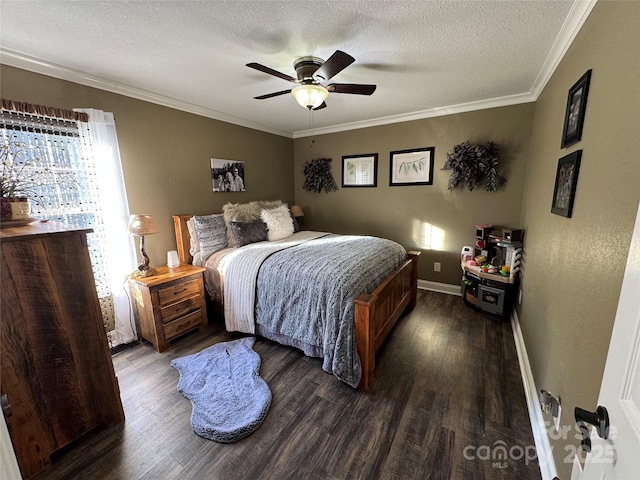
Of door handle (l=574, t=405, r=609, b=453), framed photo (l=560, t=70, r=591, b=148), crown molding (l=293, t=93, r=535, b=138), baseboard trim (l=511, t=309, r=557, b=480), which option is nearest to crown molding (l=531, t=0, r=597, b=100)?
framed photo (l=560, t=70, r=591, b=148)

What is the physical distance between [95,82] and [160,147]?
27.2 inches

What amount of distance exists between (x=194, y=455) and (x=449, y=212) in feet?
11.6

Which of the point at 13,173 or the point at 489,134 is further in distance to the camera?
the point at 489,134

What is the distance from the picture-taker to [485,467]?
1398 millimetres

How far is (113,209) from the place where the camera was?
2.38m

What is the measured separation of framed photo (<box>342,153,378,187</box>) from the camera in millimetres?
3955

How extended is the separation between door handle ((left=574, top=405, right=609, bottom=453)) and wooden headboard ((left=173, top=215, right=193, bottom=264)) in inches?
127

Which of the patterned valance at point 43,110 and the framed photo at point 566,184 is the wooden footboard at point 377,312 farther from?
the patterned valance at point 43,110

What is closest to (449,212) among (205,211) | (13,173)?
(205,211)

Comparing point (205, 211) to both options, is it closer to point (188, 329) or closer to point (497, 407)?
point (188, 329)

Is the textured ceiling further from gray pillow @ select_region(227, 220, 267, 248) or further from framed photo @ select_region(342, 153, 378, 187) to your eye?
gray pillow @ select_region(227, 220, 267, 248)

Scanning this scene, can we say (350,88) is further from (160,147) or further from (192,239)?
(192,239)

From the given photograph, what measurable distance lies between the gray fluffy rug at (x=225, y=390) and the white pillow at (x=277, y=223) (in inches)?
53.5

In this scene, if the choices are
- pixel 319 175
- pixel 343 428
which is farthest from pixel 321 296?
pixel 319 175
